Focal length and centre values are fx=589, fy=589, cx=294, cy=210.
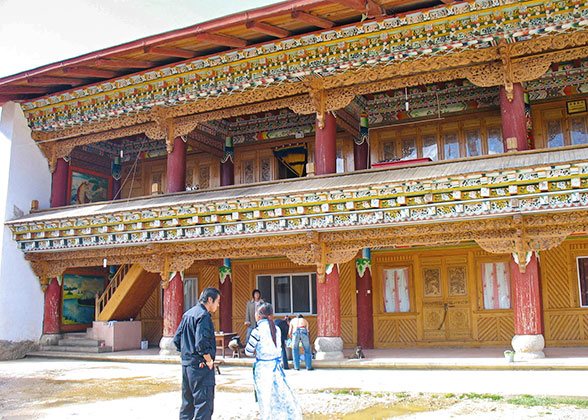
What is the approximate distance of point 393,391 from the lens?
8711 millimetres

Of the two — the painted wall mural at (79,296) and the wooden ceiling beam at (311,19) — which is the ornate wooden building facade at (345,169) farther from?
the painted wall mural at (79,296)

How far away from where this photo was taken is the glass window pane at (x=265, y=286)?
55.0ft

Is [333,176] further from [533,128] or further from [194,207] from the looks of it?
[533,128]

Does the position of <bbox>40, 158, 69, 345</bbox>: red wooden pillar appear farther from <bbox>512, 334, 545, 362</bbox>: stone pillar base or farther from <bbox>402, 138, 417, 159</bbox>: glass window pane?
<bbox>512, 334, 545, 362</bbox>: stone pillar base

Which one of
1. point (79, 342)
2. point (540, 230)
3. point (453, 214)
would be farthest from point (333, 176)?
point (79, 342)

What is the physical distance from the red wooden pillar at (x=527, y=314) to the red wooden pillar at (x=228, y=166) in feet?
29.6

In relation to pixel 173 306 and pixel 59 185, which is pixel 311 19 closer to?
pixel 173 306

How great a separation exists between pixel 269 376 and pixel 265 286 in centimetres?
1074

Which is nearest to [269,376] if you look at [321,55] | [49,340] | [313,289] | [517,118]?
[517,118]

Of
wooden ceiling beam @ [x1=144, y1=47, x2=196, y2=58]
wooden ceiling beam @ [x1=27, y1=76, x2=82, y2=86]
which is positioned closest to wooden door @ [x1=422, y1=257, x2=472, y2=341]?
wooden ceiling beam @ [x1=144, y1=47, x2=196, y2=58]

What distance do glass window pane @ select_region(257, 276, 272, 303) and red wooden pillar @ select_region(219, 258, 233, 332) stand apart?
88 centimetres

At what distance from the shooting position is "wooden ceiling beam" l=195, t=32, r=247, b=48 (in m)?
12.6

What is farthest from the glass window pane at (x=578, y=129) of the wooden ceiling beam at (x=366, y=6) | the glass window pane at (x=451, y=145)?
the wooden ceiling beam at (x=366, y=6)

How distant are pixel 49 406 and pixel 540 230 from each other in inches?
348
